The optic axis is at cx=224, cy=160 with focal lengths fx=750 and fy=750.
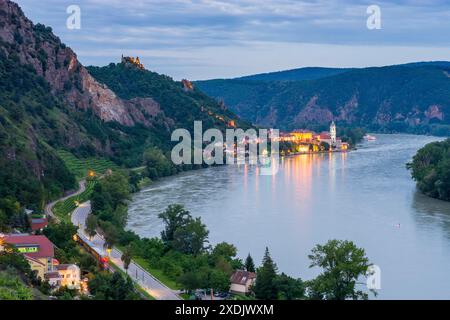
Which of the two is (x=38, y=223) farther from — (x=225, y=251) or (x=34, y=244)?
(x=225, y=251)

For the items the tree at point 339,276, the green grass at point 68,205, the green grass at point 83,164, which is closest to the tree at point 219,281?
the tree at point 339,276

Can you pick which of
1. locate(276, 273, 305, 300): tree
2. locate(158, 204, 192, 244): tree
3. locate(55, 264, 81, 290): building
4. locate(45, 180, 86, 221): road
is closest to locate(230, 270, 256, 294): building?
locate(276, 273, 305, 300): tree

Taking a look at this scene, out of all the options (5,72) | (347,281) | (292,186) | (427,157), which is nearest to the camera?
(347,281)

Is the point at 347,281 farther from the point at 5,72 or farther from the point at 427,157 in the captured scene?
the point at 5,72
